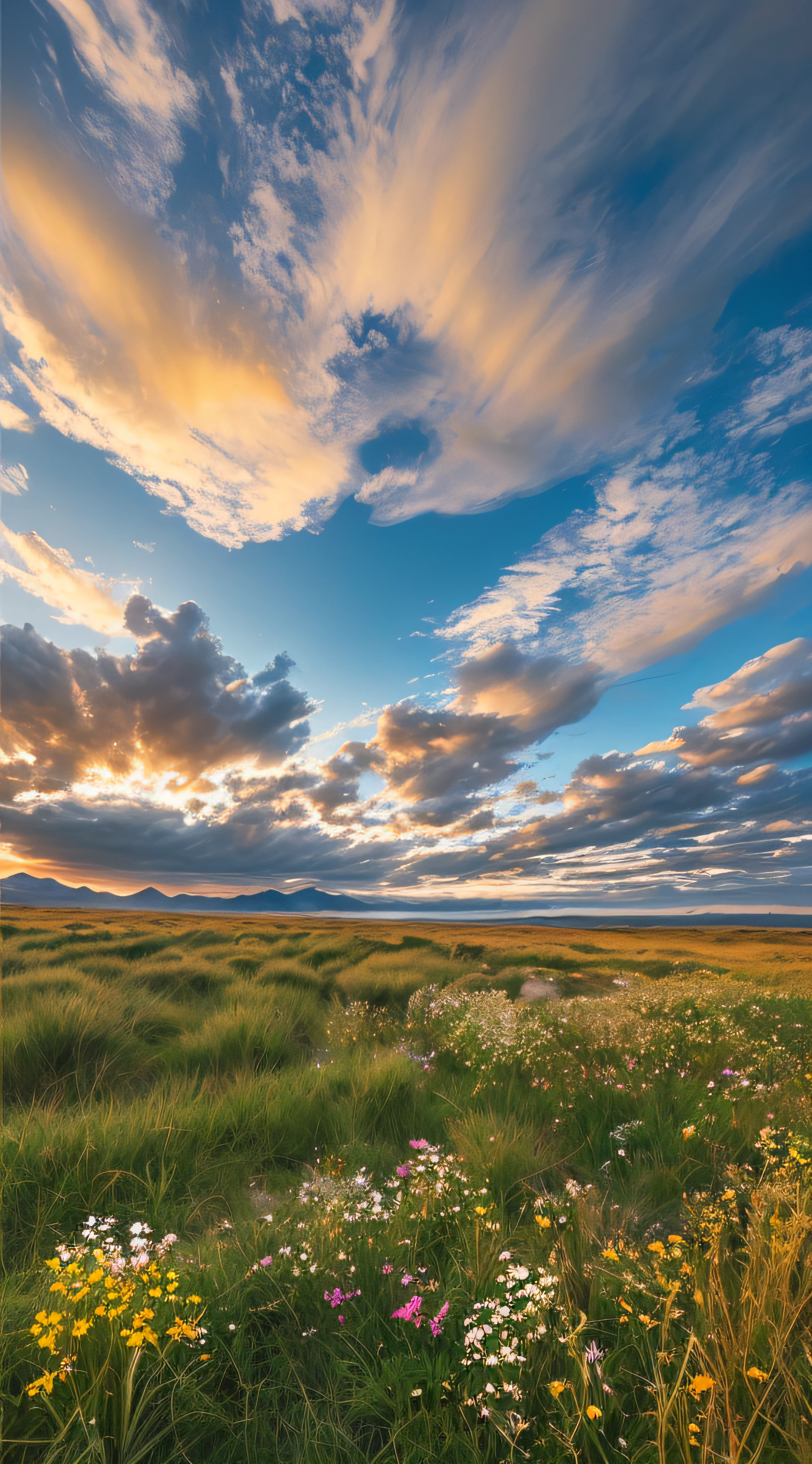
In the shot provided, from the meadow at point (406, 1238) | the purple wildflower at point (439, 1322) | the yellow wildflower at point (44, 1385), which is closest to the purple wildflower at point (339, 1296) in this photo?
the meadow at point (406, 1238)

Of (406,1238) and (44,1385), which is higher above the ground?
(44,1385)

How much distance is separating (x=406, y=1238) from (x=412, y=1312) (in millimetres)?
935

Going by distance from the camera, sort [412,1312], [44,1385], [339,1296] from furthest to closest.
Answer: [339,1296], [412,1312], [44,1385]

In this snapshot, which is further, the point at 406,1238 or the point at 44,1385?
the point at 406,1238

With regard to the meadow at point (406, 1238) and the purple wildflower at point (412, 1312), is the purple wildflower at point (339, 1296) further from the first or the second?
the purple wildflower at point (412, 1312)

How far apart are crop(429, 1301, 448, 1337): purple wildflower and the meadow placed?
1.7 inches

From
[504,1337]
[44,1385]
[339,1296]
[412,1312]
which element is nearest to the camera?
[44,1385]

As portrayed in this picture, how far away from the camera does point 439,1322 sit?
281cm

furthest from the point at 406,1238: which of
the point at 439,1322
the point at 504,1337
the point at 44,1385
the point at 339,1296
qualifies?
the point at 44,1385

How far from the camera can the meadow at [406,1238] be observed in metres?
2.38

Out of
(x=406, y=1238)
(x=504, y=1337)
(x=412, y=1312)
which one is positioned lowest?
(x=406, y=1238)

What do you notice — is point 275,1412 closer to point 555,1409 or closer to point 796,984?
point 555,1409

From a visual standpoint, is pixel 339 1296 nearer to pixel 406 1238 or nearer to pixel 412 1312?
pixel 412 1312

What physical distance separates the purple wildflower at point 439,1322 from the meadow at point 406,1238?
1.7 inches
